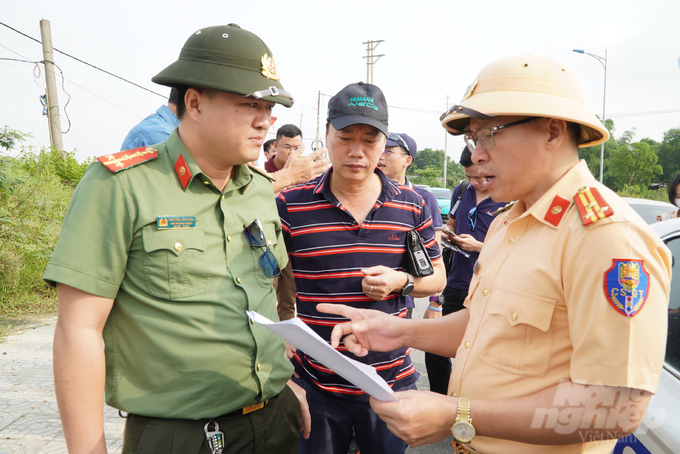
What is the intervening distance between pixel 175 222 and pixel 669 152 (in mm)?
55975

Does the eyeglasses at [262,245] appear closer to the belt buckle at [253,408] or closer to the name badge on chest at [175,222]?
the name badge on chest at [175,222]

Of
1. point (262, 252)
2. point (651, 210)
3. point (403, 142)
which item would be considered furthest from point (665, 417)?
point (651, 210)

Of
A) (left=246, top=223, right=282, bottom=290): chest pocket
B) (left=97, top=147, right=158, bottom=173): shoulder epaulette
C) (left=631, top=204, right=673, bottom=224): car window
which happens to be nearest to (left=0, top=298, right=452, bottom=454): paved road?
(left=246, top=223, right=282, bottom=290): chest pocket

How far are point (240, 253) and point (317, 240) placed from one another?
0.58 m

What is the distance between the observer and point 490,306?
1.30 m

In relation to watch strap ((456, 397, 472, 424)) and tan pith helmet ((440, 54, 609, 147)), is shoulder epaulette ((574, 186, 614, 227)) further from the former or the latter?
watch strap ((456, 397, 472, 424))

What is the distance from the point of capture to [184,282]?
4.50ft

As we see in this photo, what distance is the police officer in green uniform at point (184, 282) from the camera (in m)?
1.23

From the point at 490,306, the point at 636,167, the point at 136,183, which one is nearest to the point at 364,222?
the point at 490,306

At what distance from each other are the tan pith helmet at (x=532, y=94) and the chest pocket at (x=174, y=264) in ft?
3.28

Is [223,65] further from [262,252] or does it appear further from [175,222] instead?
[262,252]

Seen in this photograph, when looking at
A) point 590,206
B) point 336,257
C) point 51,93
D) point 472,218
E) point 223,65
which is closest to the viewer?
point 590,206

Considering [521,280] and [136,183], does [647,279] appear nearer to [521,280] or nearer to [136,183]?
[521,280]

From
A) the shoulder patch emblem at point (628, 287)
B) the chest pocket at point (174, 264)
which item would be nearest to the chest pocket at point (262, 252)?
the chest pocket at point (174, 264)
